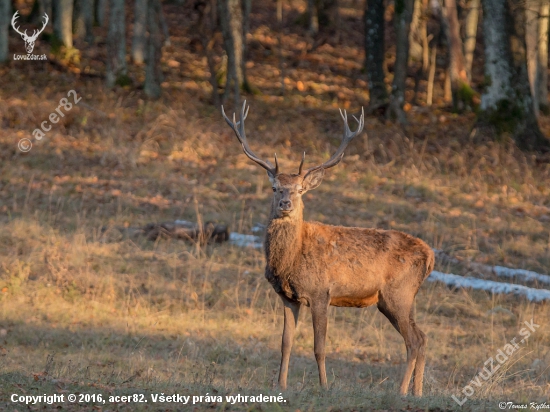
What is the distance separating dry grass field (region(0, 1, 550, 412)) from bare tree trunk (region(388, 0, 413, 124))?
0.53 meters

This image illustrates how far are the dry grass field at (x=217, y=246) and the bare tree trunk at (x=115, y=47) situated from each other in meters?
0.79

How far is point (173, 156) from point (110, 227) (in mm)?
4753

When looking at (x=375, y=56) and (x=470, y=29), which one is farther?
(x=470, y=29)

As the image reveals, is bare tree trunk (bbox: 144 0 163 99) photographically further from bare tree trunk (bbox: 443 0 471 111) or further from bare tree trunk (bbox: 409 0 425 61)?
bare tree trunk (bbox: 409 0 425 61)

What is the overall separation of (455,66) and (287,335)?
1840 centimetres

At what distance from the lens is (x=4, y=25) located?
77.4ft

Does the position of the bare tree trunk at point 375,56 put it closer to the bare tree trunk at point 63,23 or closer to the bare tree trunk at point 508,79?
the bare tree trunk at point 508,79

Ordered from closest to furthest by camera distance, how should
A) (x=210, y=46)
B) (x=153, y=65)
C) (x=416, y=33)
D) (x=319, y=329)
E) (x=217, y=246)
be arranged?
(x=319, y=329), (x=217, y=246), (x=153, y=65), (x=210, y=46), (x=416, y=33)

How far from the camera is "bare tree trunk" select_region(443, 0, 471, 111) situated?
24.2 meters

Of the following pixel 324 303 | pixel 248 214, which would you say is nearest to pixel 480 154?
pixel 248 214

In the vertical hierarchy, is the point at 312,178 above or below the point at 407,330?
above

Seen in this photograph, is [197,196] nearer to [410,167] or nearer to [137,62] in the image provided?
[410,167]

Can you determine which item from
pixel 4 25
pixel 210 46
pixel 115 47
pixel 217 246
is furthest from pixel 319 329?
pixel 4 25

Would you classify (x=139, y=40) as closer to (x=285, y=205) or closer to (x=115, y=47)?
(x=115, y=47)
